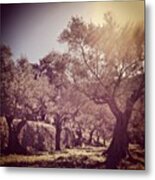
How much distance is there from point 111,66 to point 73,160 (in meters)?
0.43

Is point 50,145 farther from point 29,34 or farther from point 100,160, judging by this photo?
point 29,34

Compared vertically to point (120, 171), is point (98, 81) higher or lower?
higher

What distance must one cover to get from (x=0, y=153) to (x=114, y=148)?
1.64 ft

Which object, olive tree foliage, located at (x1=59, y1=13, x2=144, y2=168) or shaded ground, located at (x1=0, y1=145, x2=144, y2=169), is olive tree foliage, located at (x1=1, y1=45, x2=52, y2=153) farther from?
olive tree foliage, located at (x1=59, y1=13, x2=144, y2=168)

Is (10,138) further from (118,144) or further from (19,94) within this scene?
(118,144)

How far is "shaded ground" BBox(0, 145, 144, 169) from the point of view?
1.80 metres

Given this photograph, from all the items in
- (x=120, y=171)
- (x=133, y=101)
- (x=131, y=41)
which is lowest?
(x=120, y=171)

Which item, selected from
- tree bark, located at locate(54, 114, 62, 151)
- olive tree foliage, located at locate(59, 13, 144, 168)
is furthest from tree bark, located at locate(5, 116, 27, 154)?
olive tree foliage, located at locate(59, 13, 144, 168)

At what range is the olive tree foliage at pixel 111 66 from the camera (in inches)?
71.0

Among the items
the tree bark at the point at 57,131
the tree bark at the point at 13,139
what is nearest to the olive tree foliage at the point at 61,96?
the tree bark at the point at 57,131

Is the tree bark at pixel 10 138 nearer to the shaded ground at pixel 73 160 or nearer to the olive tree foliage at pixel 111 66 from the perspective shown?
the shaded ground at pixel 73 160

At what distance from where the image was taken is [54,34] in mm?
1858

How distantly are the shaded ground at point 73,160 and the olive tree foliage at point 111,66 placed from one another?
38mm

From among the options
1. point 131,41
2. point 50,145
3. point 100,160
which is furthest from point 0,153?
point 131,41
